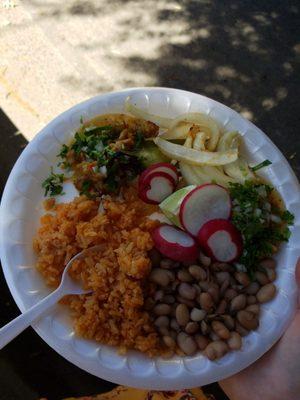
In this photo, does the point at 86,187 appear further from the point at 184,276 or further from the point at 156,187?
the point at 184,276

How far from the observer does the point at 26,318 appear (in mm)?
1907

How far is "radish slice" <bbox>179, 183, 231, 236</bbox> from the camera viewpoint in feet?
6.93

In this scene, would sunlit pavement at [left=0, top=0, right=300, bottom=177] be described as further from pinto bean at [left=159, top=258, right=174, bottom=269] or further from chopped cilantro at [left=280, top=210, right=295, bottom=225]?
pinto bean at [left=159, top=258, right=174, bottom=269]

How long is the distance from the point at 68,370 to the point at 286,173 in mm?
1814

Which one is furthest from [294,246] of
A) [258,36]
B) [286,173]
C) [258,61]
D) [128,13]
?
[128,13]

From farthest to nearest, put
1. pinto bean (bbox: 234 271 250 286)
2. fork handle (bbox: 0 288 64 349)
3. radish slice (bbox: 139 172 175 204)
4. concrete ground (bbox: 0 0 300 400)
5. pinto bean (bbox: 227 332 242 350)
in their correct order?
1. concrete ground (bbox: 0 0 300 400)
2. radish slice (bbox: 139 172 175 204)
3. pinto bean (bbox: 234 271 250 286)
4. pinto bean (bbox: 227 332 242 350)
5. fork handle (bbox: 0 288 64 349)

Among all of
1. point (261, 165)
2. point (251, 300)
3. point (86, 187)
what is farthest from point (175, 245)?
point (261, 165)

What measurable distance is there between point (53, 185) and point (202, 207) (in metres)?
0.76

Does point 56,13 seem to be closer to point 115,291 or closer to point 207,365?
point 115,291

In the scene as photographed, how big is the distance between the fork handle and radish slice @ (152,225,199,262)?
1.61ft

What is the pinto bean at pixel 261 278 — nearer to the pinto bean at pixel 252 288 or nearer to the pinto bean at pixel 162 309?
the pinto bean at pixel 252 288

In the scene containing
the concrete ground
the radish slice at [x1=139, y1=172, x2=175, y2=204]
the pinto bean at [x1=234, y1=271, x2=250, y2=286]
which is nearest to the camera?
the pinto bean at [x1=234, y1=271, x2=250, y2=286]

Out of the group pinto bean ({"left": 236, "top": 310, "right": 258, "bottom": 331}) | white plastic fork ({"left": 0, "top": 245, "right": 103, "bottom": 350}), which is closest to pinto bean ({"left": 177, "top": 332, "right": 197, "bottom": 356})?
pinto bean ({"left": 236, "top": 310, "right": 258, "bottom": 331})

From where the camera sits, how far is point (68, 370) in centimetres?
287
